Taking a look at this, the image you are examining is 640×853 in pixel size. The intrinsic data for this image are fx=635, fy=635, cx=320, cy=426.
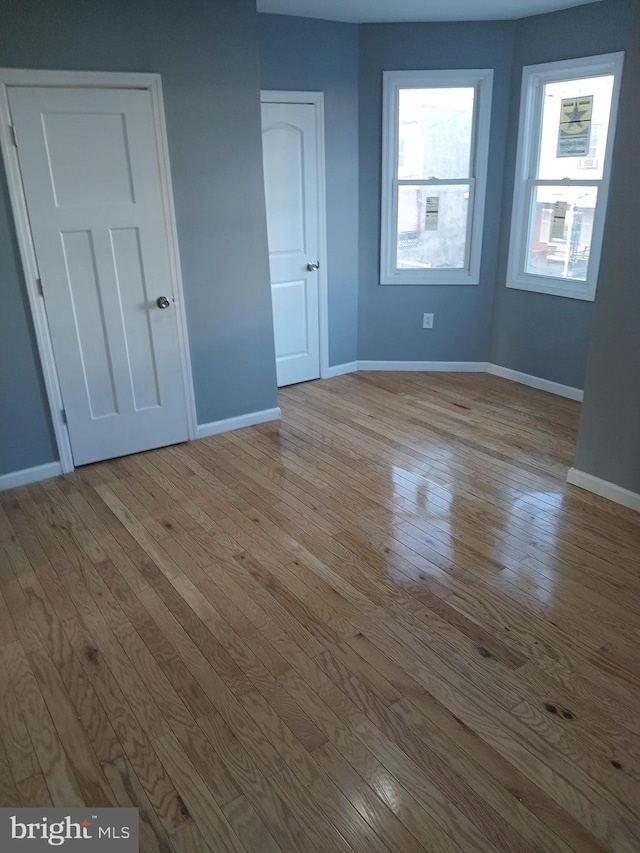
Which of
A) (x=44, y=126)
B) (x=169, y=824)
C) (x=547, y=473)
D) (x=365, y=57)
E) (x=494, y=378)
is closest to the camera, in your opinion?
(x=169, y=824)

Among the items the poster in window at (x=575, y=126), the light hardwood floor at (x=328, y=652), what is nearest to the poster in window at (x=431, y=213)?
the poster in window at (x=575, y=126)

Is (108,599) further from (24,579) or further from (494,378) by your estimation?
(494,378)

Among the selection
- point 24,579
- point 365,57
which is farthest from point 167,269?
point 365,57

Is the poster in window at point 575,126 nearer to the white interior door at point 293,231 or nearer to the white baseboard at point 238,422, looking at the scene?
the white interior door at point 293,231

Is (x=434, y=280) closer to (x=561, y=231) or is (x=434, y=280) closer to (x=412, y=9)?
(x=561, y=231)

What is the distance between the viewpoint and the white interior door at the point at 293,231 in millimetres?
4453

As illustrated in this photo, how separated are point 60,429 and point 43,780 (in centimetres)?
218

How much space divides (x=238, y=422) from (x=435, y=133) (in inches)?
105

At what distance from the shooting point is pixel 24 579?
2.77 meters

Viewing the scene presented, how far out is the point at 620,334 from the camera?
3100 mm

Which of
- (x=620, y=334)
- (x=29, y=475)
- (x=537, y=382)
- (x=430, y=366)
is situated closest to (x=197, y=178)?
(x=29, y=475)

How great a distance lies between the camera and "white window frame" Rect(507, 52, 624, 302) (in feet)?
13.5

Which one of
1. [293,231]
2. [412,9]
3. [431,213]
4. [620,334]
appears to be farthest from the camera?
[431,213]

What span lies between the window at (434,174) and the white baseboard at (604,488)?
222 centimetres
